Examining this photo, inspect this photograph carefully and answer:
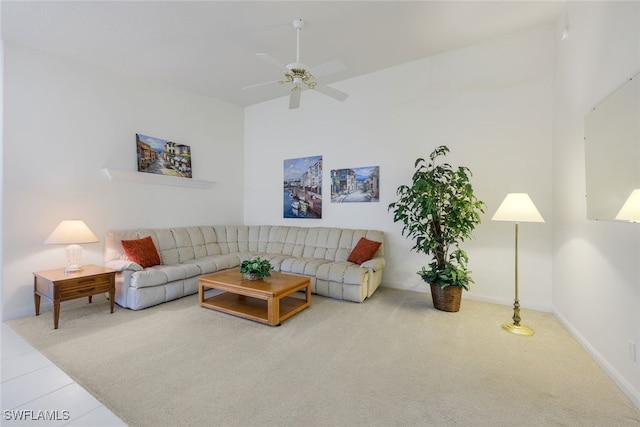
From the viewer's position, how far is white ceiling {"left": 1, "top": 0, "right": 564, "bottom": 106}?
2.94 metres

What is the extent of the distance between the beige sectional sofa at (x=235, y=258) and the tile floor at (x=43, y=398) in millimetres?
1222

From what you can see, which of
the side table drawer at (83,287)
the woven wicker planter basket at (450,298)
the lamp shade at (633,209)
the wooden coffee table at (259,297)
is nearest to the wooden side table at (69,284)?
the side table drawer at (83,287)

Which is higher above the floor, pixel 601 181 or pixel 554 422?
pixel 601 181

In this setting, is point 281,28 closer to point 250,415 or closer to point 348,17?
point 348,17

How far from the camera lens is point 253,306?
339 cm

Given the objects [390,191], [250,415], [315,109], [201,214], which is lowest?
[250,415]

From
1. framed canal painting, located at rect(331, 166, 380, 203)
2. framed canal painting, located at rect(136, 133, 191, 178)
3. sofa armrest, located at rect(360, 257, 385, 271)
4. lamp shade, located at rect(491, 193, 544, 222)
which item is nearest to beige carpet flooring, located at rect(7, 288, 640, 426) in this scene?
sofa armrest, located at rect(360, 257, 385, 271)

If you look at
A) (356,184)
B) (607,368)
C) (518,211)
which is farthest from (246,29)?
(607,368)

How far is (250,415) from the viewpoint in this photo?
5.59 ft

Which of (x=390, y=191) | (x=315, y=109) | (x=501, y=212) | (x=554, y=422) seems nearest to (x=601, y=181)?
(x=501, y=212)

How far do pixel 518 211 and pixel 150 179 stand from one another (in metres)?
5.06

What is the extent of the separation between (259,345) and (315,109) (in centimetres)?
413

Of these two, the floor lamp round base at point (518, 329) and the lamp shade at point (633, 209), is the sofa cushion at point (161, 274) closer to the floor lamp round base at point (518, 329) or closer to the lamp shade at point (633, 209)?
the floor lamp round base at point (518, 329)

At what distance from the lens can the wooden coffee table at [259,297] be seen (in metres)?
2.99
